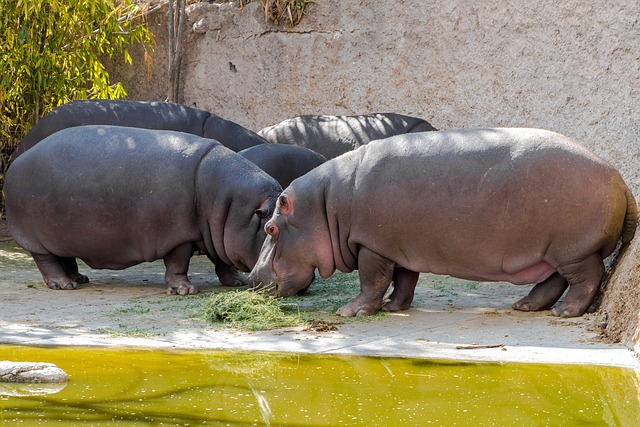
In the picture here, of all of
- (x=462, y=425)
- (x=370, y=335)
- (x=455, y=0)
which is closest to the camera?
(x=462, y=425)

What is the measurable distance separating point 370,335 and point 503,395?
153 cm

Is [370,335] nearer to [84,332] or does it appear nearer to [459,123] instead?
[84,332]

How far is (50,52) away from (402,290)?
569cm

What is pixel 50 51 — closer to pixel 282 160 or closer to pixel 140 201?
pixel 282 160

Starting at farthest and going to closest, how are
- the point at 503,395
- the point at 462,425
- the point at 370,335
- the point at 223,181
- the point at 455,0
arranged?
the point at 455,0, the point at 223,181, the point at 370,335, the point at 503,395, the point at 462,425

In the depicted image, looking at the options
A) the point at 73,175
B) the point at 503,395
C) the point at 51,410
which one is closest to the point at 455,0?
the point at 73,175

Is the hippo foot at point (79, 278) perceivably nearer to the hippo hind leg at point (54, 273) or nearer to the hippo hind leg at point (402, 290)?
the hippo hind leg at point (54, 273)

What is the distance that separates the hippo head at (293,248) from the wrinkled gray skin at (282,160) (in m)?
1.80

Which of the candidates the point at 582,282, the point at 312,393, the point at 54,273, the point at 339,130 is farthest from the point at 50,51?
the point at 312,393

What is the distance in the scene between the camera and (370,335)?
567 cm

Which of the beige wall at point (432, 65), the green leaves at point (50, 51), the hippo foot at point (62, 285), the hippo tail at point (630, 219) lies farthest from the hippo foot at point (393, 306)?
the green leaves at point (50, 51)

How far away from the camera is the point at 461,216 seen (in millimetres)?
6223

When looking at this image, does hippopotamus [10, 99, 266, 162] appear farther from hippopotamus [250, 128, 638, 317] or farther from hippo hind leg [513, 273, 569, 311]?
hippo hind leg [513, 273, 569, 311]

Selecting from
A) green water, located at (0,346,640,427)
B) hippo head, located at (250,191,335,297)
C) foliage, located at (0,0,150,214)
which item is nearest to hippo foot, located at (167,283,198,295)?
hippo head, located at (250,191,335,297)
